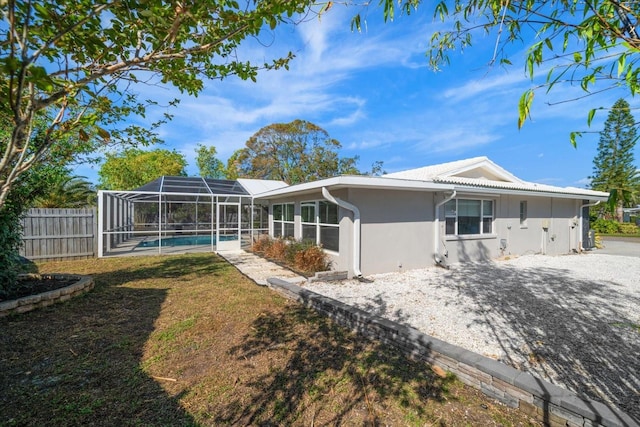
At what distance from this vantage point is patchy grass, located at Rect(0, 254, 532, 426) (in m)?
2.73

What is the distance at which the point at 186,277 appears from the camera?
8320 mm

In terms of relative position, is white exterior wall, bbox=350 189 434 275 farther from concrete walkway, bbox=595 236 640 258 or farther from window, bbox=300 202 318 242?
concrete walkway, bbox=595 236 640 258

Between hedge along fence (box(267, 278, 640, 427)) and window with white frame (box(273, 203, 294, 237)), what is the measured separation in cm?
781

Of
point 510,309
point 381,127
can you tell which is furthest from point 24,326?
point 381,127

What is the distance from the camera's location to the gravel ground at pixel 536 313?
11.4 ft

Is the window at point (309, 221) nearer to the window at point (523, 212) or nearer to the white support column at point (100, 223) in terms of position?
the white support column at point (100, 223)

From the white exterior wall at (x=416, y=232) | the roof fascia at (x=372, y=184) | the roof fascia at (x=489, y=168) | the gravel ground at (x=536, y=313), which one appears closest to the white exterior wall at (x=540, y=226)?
the white exterior wall at (x=416, y=232)

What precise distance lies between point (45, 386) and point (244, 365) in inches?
79.9

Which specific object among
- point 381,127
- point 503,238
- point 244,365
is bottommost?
point 244,365

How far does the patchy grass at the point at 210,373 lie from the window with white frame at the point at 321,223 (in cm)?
354

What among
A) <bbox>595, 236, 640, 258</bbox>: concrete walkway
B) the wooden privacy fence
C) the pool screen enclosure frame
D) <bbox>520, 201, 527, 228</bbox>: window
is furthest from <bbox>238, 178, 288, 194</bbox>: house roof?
<bbox>595, 236, 640, 258</bbox>: concrete walkway

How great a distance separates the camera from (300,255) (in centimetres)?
900

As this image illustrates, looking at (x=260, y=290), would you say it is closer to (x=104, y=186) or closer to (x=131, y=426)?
(x=131, y=426)

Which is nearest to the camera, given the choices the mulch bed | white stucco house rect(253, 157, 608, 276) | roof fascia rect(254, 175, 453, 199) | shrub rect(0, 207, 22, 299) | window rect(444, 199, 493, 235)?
shrub rect(0, 207, 22, 299)
